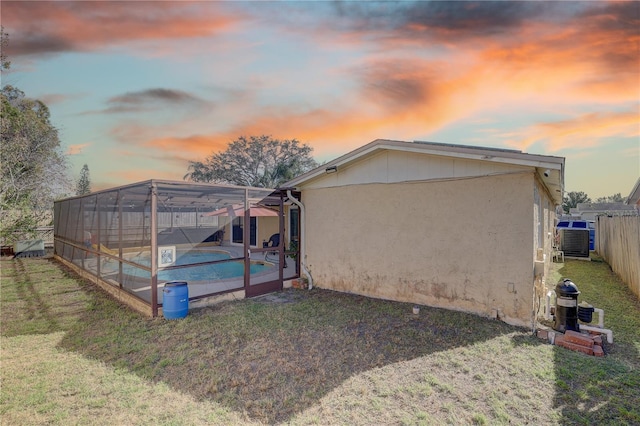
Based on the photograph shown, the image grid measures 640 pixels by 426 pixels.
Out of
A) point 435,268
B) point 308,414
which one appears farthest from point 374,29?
point 308,414

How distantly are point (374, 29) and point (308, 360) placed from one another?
7536mm

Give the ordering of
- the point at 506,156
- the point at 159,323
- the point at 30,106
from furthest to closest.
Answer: the point at 30,106 < the point at 159,323 < the point at 506,156

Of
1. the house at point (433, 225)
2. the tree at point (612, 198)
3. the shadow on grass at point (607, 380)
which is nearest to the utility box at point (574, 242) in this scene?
the house at point (433, 225)

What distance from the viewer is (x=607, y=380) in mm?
3461

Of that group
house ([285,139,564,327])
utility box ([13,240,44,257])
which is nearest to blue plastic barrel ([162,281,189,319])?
house ([285,139,564,327])

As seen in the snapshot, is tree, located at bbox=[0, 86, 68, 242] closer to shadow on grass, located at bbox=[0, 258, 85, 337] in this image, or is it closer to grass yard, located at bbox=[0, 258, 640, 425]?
shadow on grass, located at bbox=[0, 258, 85, 337]

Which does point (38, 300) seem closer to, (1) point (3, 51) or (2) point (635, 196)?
(1) point (3, 51)

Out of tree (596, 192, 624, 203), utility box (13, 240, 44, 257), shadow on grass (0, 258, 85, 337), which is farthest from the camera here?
tree (596, 192, 624, 203)

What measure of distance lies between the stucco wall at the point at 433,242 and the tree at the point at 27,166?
49.2 feet

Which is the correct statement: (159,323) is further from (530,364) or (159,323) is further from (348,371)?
(530,364)

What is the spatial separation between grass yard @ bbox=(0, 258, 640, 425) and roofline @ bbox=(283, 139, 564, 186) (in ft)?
9.28

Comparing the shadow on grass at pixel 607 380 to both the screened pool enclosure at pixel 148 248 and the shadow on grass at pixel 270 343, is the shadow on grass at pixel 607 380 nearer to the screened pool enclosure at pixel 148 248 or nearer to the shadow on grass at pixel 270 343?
the shadow on grass at pixel 270 343

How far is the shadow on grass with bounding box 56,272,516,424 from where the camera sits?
3418mm

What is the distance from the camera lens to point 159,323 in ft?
18.0
